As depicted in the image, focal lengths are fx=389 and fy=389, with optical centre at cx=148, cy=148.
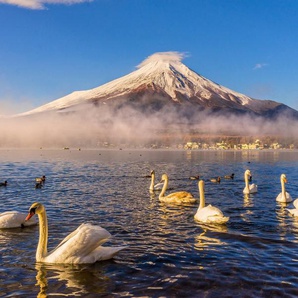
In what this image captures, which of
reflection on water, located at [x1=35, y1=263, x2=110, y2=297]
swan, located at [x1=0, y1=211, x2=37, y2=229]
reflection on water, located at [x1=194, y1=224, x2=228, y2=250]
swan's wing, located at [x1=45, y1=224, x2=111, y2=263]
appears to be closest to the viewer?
reflection on water, located at [x1=35, y1=263, x2=110, y2=297]

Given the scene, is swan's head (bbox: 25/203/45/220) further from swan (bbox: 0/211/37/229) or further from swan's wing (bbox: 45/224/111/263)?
swan (bbox: 0/211/37/229)

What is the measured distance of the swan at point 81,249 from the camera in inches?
444

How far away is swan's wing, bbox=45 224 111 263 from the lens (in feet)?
37.0

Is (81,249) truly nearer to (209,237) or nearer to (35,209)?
(35,209)

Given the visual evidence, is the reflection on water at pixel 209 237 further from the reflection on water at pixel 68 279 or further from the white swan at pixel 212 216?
the reflection on water at pixel 68 279

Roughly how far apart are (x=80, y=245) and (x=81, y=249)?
18 cm

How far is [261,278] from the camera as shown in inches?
422

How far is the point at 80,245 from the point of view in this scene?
11.3 metres

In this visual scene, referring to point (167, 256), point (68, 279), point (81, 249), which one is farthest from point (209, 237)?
point (68, 279)

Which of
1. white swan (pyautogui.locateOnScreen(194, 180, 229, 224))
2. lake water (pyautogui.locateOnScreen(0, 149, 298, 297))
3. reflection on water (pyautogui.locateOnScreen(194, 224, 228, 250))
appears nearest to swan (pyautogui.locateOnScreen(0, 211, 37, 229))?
lake water (pyautogui.locateOnScreen(0, 149, 298, 297))

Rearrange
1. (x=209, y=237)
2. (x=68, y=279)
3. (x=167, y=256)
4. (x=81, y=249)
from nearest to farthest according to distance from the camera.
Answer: (x=68, y=279) < (x=81, y=249) < (x=167, y=256) < (x=209, y=237)

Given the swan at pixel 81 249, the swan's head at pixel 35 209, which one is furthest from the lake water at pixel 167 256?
the swan's head at pixel 35 209

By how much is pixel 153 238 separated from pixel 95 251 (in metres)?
3.53

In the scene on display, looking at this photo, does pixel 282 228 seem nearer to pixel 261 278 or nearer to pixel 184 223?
pixel 184 223
